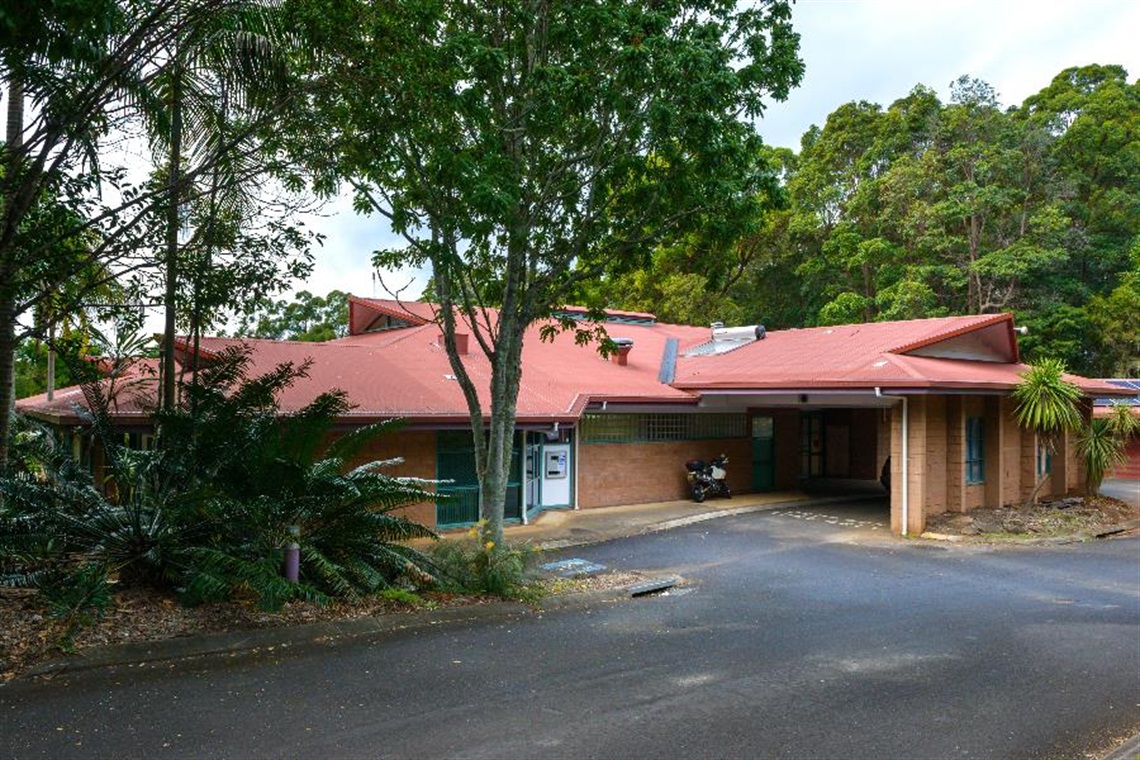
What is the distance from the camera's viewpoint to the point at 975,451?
58.2ft

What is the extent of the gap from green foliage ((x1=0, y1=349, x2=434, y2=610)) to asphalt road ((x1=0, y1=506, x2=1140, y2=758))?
121cm

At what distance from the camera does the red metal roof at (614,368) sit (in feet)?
48.4

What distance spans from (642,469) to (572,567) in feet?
23.0

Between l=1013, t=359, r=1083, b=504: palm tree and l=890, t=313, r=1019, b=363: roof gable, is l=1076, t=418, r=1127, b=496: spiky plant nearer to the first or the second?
l=1013, t=359, r=1083, b=504: palm tree

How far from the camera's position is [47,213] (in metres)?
7.72

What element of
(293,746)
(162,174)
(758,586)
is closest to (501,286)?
(162,174)

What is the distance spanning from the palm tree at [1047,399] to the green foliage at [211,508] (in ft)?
43.0

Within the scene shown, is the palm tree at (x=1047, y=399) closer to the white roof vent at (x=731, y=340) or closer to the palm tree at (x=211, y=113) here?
the white roof vent at (x=731, y=340)

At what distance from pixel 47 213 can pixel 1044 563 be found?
555 inches

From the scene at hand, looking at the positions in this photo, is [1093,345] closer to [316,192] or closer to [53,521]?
[316,192]

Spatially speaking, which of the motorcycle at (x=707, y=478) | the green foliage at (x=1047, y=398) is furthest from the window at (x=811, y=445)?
the green foliage at (x=1047, y=398)

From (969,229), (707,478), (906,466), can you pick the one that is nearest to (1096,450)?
(906,466)

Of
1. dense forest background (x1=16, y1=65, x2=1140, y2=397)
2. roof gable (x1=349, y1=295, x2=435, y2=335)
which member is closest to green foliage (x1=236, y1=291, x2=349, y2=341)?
dense forest background (x1=16, y1=65, x2=1140, y2=397)

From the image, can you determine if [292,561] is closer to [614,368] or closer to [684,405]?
[684,405]
